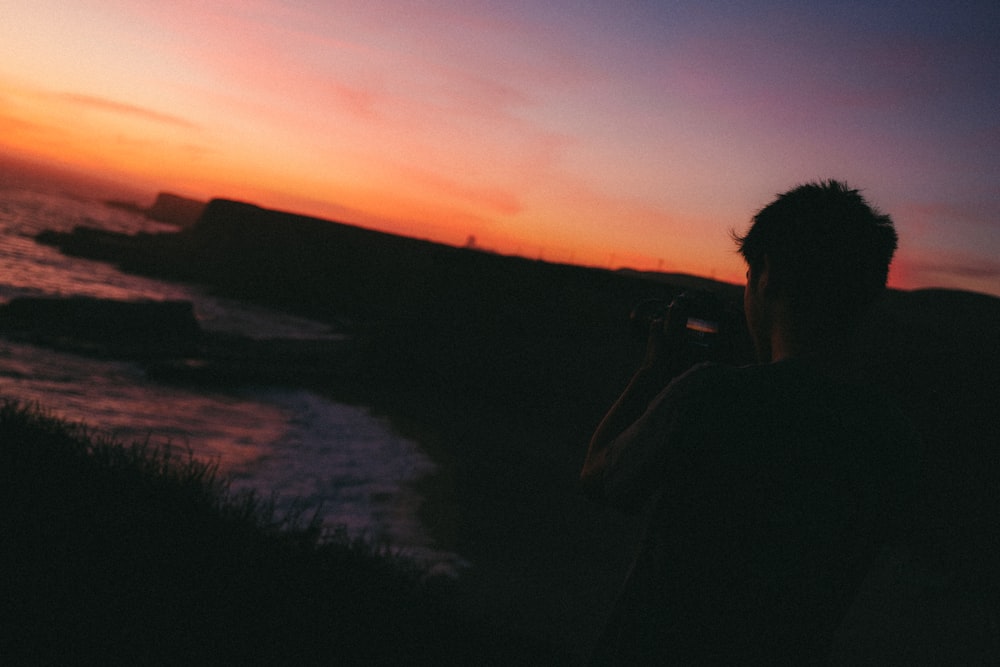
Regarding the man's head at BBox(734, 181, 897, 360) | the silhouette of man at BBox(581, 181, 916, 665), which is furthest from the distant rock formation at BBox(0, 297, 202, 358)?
the man's head at BBox(734, 181, 897, 360)

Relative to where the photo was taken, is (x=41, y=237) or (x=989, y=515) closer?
(x=989, y=515)

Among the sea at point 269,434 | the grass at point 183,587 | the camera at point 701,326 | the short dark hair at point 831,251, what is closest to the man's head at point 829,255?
the short dark hair at point 831,251

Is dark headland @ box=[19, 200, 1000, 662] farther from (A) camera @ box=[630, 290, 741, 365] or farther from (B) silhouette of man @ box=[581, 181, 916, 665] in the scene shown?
(B) silhouette of man @ box=[581, 181, 916, 665]

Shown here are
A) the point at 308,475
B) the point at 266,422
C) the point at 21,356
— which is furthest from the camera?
the point at 21,356

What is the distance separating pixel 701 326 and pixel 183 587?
10.5 feet

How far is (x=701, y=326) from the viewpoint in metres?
1.57

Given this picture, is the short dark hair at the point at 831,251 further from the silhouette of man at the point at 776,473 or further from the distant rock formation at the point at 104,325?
the distant rock formation at the point at 104,325

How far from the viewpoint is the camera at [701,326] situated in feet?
5.02

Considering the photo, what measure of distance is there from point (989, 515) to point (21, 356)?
60.1 feet

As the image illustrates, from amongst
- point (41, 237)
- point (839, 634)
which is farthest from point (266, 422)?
point (41, 237)

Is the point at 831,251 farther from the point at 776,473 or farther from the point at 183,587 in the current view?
the point at 183,587

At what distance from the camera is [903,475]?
1.24 metres

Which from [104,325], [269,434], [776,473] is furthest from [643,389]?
[104,325]

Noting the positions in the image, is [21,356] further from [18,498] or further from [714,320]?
[714,320]
